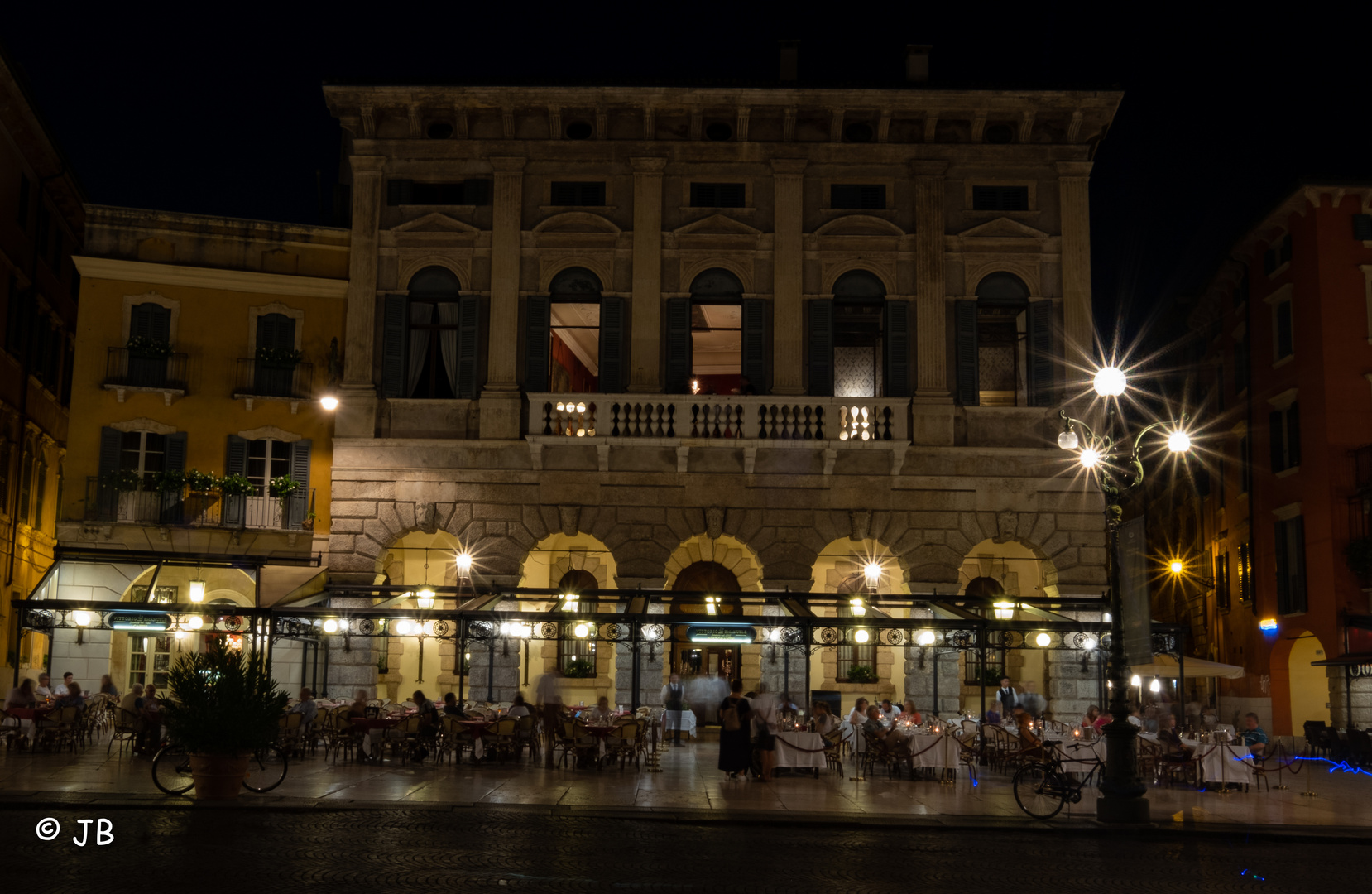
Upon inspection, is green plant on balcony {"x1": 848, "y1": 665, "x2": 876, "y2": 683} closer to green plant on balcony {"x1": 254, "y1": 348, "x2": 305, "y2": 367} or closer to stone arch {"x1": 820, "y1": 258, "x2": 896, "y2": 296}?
stone arch {"x1": 820, "y1": 258, "x2": 896, "y2": 296}

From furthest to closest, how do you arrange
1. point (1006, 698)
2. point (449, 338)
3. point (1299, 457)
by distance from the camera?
point (1299, 457), point (449, 338), point (1006, 698)

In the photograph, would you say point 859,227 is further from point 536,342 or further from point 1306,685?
point 1306,685

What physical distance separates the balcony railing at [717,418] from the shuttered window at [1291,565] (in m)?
Result: 10.5

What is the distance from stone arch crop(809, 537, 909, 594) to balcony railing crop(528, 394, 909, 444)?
2358mm

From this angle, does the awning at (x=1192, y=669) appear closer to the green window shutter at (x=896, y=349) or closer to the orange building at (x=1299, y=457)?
the orange building at (x=1299, y=457)

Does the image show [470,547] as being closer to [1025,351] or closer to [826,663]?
[826,663]

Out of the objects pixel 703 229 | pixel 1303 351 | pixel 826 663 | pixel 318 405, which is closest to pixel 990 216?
pixel 703 229

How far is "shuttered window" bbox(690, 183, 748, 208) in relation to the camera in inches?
1137

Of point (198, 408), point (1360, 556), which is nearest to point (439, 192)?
point (198, 408)

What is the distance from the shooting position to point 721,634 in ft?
77.3

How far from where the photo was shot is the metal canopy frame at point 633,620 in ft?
74.9

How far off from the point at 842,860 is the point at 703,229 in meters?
18.1

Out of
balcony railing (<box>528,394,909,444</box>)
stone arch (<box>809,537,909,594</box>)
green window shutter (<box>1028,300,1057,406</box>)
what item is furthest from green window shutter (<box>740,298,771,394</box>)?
green window shutter (<box>1028,300,1057,406</box>)

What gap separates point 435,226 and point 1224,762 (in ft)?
59.7
